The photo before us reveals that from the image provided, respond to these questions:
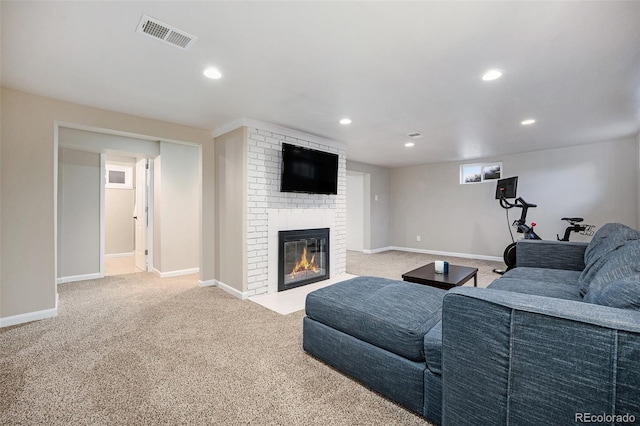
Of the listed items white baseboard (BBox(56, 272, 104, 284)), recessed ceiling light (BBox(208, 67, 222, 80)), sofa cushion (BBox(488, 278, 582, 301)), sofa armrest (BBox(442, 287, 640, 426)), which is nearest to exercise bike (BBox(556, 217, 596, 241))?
sofa cushion (BBox(488, 278, 582, 301))

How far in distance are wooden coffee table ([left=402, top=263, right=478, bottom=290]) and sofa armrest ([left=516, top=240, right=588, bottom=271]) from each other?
622 millimetres

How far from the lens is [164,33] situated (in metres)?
1.82

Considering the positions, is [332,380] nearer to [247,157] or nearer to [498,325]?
[498,325]

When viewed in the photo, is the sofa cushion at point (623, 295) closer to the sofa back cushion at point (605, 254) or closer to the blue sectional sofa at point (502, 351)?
the blue sectional sofa at point (502, 351)

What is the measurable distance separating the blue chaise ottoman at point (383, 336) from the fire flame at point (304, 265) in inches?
78.8

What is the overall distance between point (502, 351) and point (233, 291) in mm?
3269

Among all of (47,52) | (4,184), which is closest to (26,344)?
(4,184)

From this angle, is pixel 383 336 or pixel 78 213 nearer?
pixel 383 336

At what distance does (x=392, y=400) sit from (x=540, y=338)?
976 millimetres

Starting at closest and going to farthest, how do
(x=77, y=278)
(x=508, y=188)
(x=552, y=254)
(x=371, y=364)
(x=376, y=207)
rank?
(x=371, y=364), (x=552, y=254), (x=77, y=278), (x=508, y=188), (x=376, y=207)

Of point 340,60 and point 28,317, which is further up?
point 340,60

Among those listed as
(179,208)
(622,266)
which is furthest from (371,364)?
(179,208)

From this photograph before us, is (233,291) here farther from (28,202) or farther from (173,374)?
(28,202)

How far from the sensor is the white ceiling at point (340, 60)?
1.64m
